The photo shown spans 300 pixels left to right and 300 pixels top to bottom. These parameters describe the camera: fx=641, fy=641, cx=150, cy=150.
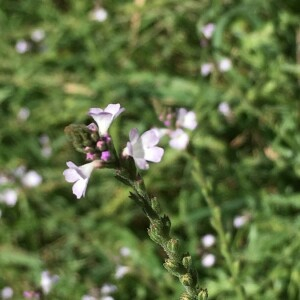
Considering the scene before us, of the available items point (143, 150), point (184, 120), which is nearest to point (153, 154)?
point (143, 150)

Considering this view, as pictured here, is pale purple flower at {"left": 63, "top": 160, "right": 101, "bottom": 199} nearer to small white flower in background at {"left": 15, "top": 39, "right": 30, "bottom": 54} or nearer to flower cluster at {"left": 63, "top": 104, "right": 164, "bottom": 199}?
flower cluster at {"left": 63, "top": 104, "right": 164, "bottom": 199}

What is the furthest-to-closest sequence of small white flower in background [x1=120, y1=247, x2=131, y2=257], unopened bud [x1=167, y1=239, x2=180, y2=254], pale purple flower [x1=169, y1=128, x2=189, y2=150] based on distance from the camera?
small white flower in background [x1=120, y1=247, x2=131, y2=257] < pale purple flower [x1=169, y1=128, x2=189, y2=150] < unopened bud [x1=167, y1=239, x2=180, y2=254]

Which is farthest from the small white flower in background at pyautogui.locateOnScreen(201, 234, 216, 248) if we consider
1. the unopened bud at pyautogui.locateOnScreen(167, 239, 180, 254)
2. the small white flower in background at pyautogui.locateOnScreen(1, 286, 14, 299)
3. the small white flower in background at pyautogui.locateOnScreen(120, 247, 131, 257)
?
the unopened bud at pyautogui.locateOnScreen(167, 239, 180, 254)

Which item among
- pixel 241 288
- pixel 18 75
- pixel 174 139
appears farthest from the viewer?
pixel 18 75

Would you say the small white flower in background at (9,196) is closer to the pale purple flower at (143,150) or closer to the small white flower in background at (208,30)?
the small white flower in background at (208,30)

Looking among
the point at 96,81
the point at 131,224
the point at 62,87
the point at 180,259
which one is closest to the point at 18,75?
the point at 62,87

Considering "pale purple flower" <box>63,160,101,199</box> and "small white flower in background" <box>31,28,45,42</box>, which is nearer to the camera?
"pale purple flower" <box>63,160,101,199</box>

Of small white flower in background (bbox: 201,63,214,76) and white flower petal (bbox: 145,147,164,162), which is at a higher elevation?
white flower petal (bbox: 145,147,164,162)

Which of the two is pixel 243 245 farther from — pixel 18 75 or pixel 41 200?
pixel 18 75
